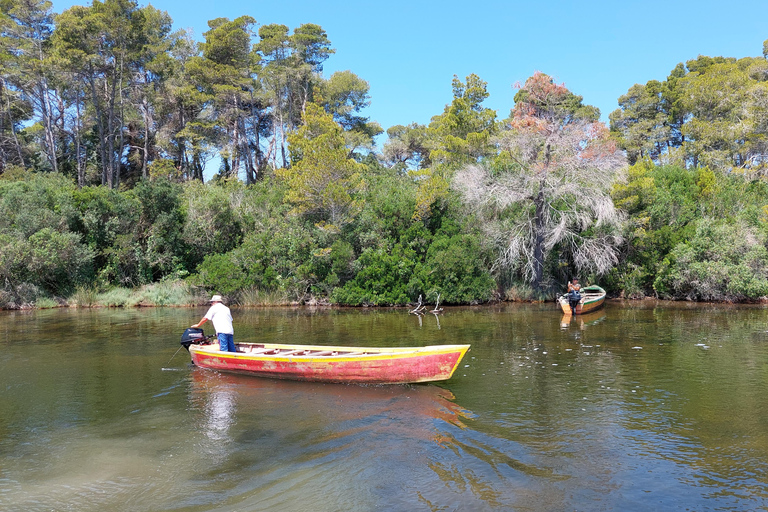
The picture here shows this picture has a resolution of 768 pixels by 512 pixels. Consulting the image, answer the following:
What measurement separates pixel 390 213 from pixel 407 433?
64.8ft

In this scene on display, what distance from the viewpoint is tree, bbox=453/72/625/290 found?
81.0ft

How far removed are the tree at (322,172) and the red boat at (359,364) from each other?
15631 mm

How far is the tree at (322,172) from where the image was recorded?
87.0ft

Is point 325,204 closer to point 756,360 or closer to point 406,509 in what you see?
point 756,360

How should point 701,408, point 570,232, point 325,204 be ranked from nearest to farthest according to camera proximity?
point 701,408 < point 570,232 < point 325,204

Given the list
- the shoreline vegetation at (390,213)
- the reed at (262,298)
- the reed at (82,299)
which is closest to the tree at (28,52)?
the shoreline vegetation at (390,213)

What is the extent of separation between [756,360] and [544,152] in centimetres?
1475

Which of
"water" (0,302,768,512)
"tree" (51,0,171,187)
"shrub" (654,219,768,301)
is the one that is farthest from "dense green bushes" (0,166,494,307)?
"water" (0,302,768,512)

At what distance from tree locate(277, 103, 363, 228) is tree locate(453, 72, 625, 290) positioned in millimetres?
5892

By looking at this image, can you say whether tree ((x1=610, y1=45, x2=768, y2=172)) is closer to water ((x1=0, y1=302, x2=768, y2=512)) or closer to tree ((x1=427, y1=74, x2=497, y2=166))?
tree ((x1=427, y1=74, x2=497, y2=166))

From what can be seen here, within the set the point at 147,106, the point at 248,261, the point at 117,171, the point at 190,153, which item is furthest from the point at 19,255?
the point at 147,106

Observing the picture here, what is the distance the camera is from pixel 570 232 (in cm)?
2514

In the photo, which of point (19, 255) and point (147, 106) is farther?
point (147, 106)

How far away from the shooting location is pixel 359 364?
10.8 meters
